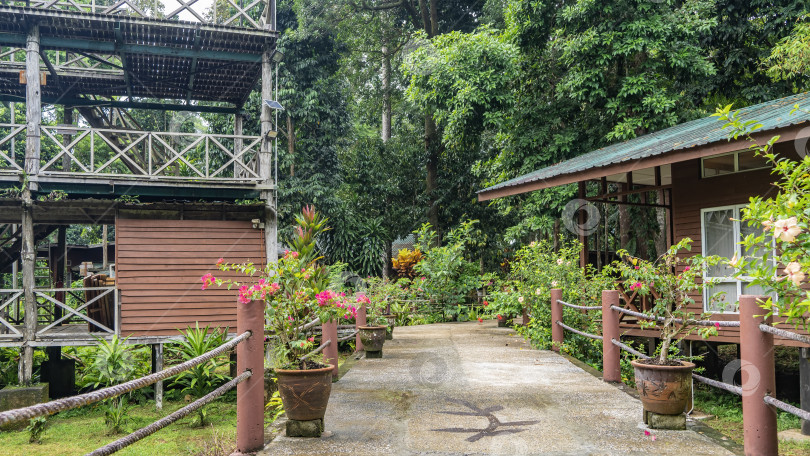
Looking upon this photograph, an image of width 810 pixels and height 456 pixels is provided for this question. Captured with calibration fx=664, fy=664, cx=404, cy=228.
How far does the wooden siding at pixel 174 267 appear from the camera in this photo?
526 inches

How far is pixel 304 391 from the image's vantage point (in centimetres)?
518

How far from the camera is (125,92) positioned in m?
16.1

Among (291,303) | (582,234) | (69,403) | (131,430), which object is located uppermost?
(582,234)

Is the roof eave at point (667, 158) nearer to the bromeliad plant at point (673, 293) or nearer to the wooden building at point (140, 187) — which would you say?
the bromeliad plant at point (673, 293)

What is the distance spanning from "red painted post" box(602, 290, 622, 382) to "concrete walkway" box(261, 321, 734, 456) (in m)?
0.20

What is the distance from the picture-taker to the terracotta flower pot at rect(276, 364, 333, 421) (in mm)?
5164

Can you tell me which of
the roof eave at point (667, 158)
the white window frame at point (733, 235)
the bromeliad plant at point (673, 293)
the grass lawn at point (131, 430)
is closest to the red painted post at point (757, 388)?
the bromeliad plant at point (673, 293)

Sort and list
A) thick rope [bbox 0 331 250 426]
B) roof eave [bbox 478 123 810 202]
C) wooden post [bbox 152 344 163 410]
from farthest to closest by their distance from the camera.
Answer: wooden post [bbox 152 344 163 410] → roof eave [bbox 478 123 810 202] → thick rope [bbox 0 331 250 426]

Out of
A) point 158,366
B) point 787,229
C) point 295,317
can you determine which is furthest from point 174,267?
point 787,229

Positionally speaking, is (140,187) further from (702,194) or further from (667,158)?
(702,194)

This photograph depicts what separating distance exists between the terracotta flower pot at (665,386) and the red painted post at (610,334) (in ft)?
6.94

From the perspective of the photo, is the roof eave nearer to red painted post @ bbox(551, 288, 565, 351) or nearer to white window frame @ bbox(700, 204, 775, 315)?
white window frame @ bbox(700, 204, 775, 315)

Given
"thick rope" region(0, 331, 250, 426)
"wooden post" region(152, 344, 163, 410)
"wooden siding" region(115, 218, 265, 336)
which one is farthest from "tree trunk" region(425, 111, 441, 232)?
"thick rope" region(0, 331, 250, 426)

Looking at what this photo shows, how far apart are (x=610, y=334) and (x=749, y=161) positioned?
527 cm
